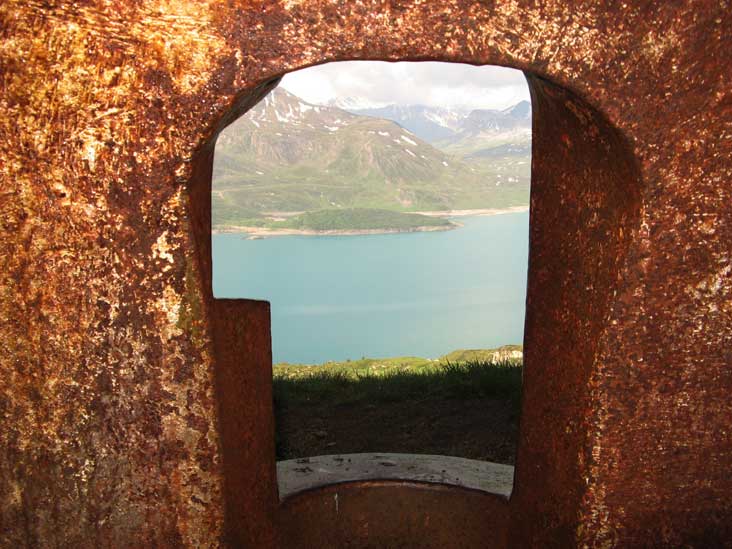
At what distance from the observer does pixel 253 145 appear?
180 m

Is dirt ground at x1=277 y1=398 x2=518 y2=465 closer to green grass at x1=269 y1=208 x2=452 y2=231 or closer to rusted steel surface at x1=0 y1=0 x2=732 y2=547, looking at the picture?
rusted steel surface at x1=0 y1=0 x2=732 y2=547

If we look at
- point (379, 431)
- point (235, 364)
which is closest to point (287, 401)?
point (379, 431)

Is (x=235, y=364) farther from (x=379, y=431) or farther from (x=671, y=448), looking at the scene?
(x=379, y=431)

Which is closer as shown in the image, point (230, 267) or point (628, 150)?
point (628, 150)

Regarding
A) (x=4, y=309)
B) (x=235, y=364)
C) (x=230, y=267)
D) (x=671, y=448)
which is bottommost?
(x=230, y=267)

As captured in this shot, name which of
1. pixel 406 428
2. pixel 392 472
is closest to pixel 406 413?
pixel 406 428

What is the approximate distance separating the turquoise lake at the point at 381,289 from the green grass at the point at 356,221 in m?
2.91

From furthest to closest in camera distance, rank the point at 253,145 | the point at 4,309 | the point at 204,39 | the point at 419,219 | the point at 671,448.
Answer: the point at 253,145 < the point at 419,219 < the point at 671,448 < the point at 4,309 < the point at 204,39

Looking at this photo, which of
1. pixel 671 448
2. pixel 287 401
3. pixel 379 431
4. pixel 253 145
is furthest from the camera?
pixel 253 145

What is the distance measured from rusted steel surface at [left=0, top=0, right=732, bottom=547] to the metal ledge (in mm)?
995

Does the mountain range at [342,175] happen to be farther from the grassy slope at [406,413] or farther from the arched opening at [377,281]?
the grassy slope at [406,413]

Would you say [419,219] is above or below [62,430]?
below

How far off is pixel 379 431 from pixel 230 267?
8107cm

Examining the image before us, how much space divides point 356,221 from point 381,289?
3231cm
